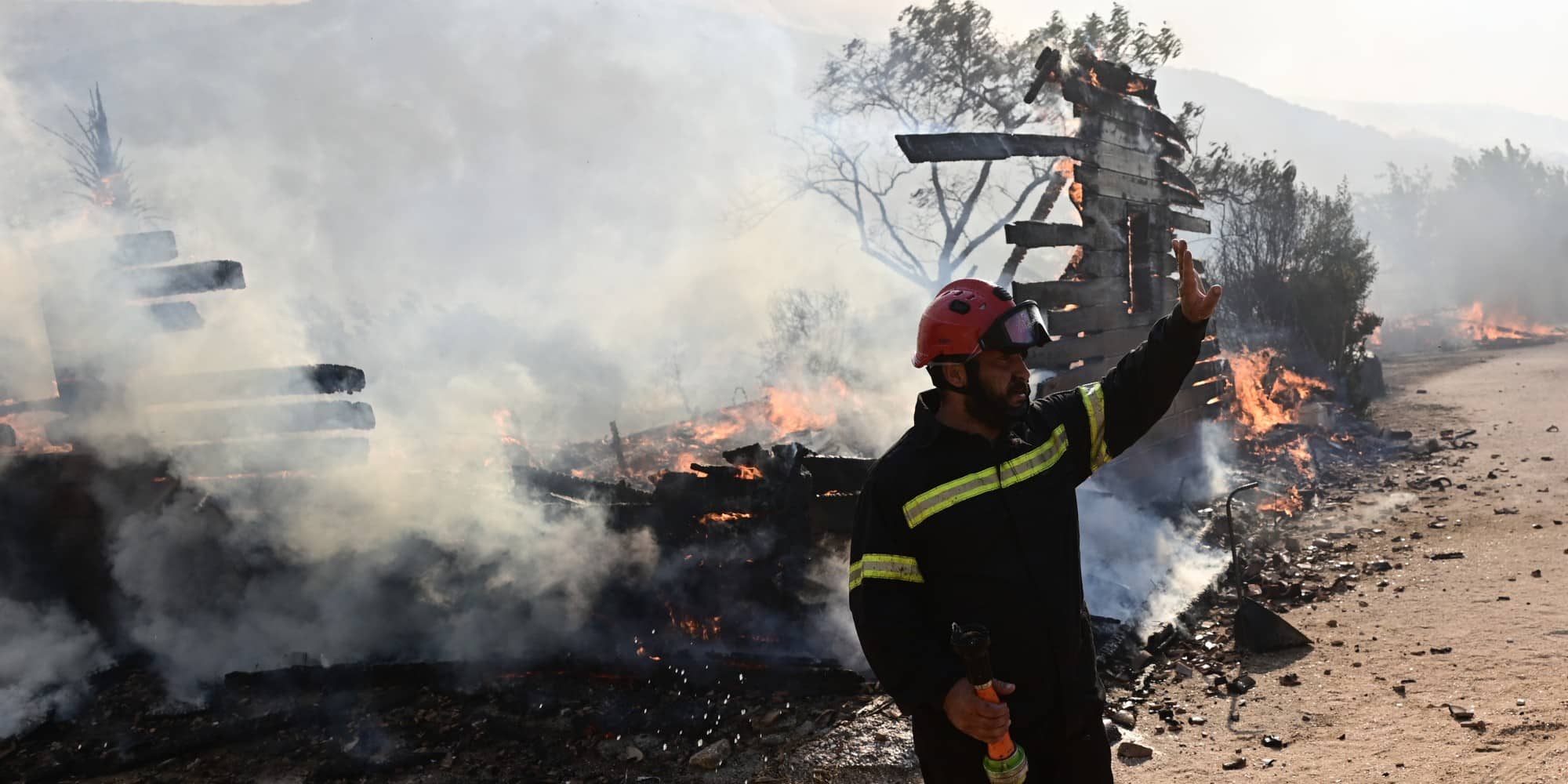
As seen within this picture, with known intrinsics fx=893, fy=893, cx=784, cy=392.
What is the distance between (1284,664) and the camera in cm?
587

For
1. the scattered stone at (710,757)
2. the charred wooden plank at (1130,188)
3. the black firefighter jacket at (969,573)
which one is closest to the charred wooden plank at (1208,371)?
the charred wooden plank at (1130,188)

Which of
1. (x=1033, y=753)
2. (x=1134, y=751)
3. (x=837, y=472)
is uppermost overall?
(x=837, y=472)

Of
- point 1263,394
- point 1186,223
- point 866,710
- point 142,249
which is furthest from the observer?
point 1263,394

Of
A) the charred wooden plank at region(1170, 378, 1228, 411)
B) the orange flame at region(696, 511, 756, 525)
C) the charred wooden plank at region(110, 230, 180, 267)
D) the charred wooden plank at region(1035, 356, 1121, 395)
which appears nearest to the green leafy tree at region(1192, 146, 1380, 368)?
the charred wooden plank at region(1170, 378, 1228, 411)

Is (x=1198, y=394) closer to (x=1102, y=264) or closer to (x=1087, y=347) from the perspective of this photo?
(x=1102, y=264)

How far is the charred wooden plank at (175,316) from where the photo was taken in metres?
9.23

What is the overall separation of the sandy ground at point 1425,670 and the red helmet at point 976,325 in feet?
10.2

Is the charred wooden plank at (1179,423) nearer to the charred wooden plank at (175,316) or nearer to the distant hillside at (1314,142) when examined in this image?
the charred wooden plank at (175,316)

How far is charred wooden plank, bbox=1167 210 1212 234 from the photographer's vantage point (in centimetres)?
1072

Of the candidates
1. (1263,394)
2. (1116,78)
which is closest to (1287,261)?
(1263,394)

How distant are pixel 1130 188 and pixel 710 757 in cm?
776

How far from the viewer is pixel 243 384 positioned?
9.09 meters

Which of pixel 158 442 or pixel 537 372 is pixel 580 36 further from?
pixel 158 442

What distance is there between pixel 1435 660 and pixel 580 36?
2980 centimetres
